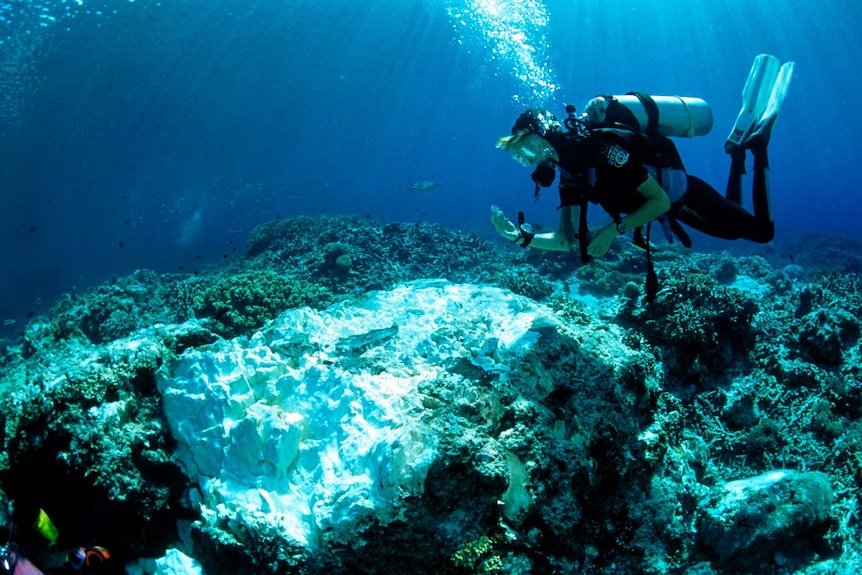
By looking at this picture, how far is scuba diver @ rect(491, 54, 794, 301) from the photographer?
3.59 m

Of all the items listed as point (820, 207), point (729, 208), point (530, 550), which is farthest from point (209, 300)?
point (820, 207)

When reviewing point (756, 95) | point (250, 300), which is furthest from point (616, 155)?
point (250, 300)

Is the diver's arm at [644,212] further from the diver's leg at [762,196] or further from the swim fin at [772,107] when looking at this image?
the swim fin at [772,107]

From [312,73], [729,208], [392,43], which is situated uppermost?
[392,43]

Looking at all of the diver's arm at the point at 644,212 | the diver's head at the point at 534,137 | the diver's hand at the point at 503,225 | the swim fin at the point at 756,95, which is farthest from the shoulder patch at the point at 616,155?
the swim fin at the point at 756,95

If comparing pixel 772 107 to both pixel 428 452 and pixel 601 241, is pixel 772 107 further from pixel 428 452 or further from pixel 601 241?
pixel 428 452

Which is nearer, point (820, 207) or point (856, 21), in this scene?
point (856, 21)

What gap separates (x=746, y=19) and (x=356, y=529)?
81.3 m

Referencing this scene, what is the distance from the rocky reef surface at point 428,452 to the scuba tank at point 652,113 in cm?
210

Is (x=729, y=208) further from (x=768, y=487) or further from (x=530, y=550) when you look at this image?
(x=530, y=550)

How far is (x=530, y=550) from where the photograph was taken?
2.73 metres

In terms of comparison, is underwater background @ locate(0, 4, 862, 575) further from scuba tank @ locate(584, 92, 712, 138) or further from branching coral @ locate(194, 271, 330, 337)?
scuba tank @ locate(584, 92, 712, 138)

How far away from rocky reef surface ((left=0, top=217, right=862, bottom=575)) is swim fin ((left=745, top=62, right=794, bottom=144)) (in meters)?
3.08

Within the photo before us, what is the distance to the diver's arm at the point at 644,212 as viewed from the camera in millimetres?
3582
